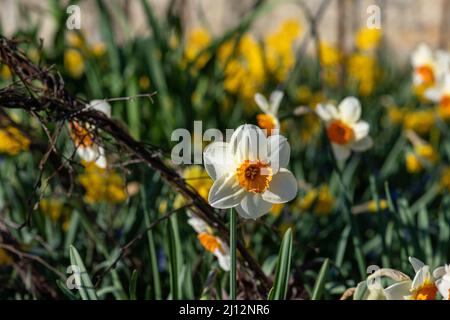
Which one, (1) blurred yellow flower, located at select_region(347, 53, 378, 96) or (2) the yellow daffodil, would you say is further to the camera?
(1) blurred yellow flower, located at select_region(347, 53, 378, 96)

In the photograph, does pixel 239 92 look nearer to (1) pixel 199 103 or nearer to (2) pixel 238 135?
(1) pixel 199 103

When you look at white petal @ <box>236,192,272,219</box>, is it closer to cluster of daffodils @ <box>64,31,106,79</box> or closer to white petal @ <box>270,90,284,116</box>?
white petal @ <box>270,90,284,116</box>

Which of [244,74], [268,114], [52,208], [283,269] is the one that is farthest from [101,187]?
[244,74]

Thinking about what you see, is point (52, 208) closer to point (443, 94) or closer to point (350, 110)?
point (350, 110)

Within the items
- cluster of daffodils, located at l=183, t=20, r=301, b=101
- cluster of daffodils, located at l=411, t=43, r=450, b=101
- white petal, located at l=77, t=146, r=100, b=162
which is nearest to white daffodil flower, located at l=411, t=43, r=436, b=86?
cluster of daffodils, located at l=411, t=43, r=450, b=101

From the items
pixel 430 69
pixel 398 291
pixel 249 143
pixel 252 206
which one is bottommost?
pixel 398 291

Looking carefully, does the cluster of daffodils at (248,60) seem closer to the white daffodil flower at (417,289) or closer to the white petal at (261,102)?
the white petal at (261,102)

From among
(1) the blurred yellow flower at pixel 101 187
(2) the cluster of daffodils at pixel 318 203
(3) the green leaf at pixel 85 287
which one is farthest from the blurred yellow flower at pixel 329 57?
(3) the green leaf at pixel 85 287
